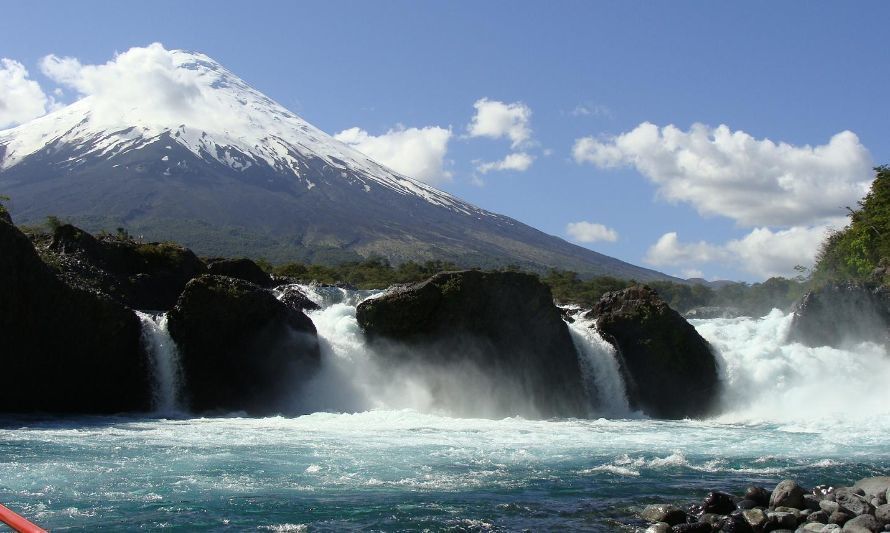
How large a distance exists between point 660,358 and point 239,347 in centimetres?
1810

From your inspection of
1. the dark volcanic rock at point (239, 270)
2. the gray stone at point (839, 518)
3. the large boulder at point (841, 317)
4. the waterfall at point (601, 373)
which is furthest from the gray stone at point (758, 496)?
the dark volcanic rock at point (239, 270)

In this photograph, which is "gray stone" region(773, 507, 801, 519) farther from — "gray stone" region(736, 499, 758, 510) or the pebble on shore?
"gray stone" region(736, 499, 758, 510)

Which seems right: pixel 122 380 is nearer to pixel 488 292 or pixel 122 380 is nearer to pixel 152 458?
pixel 152 458

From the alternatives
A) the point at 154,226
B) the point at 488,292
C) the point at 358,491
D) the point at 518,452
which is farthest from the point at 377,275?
the point at 154,226

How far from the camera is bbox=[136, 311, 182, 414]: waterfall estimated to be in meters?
30.1

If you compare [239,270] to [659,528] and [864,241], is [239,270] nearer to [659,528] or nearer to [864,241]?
[659,528]

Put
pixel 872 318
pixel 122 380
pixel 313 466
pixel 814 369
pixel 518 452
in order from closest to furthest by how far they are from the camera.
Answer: pixel 313 466, pixel 518 452, pixel 122 380, pixel 814 369, pixel 872 318

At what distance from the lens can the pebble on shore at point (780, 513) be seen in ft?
43.4

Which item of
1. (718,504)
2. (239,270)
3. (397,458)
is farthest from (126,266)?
(718,504)

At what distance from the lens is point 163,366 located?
30.4 meters

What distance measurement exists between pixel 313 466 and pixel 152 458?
370cm

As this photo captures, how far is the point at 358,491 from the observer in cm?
1582

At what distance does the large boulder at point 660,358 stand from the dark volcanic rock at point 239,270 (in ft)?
57.8

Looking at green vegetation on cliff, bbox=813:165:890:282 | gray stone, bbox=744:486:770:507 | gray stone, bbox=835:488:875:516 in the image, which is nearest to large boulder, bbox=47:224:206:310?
gray stone, bbox=744:486:770:507
